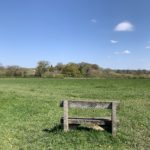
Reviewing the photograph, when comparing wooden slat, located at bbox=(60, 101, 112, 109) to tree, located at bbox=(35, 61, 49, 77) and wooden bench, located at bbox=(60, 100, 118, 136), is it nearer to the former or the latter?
wooden bench, located at bbox=(60, 100, 118, 136)

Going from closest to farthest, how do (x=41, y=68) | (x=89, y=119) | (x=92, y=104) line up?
1. (x=92, y=104)
2. (x=89, y=119)
3. (x=41, y=68)

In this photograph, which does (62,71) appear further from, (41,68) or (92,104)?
(92,104)

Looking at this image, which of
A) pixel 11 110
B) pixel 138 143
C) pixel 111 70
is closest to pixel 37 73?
pixel 111 70

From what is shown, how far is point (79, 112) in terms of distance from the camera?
18.1m

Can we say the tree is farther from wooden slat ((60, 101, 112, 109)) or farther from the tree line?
wooden slat ((60, 101, 112, 109))

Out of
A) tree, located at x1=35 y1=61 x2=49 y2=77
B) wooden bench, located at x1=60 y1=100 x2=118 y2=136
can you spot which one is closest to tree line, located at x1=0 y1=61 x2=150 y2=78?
tree, located at x1=35 y1=61 x2=49 y2=77

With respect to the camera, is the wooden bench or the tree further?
the tree

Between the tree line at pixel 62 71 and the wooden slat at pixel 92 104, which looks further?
the tree line at pixel 62 71

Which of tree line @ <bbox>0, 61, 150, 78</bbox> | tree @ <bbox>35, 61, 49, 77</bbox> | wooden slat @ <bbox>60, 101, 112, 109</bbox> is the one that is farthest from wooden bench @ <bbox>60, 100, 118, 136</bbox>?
tree @ <bbox>35, 61, 49, 77</bbox>

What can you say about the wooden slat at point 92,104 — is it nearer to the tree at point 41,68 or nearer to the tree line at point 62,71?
the tree line at point 62,71

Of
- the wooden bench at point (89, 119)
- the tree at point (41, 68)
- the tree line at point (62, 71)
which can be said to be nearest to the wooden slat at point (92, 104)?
the wooden bench at point (89, 119)

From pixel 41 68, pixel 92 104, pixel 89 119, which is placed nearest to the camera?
pixel 92 104

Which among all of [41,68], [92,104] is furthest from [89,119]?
[41,68]

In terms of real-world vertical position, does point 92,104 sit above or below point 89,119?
above
